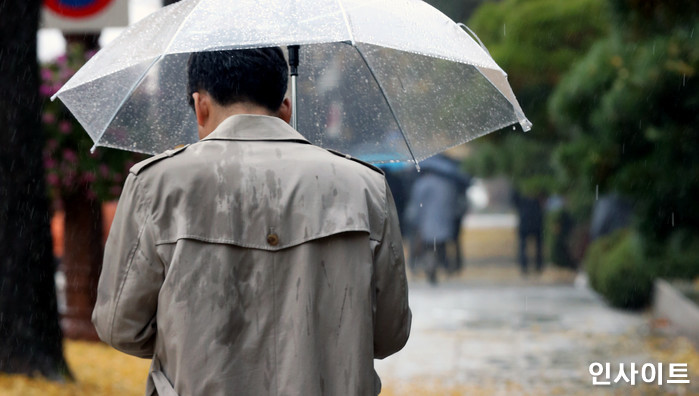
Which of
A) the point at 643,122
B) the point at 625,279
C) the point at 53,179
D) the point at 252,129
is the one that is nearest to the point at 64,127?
the point at 53,179

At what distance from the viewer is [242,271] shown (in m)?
2.41

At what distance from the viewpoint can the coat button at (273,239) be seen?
241cm

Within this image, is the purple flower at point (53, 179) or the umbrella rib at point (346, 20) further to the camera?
the purple flower at point (53, 179)

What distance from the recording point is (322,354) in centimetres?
246

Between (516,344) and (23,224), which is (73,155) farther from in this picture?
(516,344)

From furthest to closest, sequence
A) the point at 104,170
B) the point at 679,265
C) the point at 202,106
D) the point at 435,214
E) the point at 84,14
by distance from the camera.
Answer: the point at 435,214 → the point at 679,265 → the point at 104,170 → the point at 84,14 → the point at 202,106

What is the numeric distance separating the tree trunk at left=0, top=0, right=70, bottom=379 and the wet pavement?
2.62m

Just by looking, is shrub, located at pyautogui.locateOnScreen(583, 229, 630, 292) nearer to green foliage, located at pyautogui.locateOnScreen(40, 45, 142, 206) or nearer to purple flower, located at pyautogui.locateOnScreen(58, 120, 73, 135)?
green foliage, located at pyautogui.locateOnScreen(40, 45, 142, 206)

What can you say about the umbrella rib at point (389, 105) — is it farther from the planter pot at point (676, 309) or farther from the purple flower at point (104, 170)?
the planter pot at point (676, 309)

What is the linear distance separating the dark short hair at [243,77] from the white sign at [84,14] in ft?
15.2

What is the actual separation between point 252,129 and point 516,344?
7.62 meters

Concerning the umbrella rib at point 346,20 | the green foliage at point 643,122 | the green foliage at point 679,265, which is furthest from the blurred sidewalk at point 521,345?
the umbrella rib at point 346,20

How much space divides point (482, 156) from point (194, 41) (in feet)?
45.7

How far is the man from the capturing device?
93.4 inches
